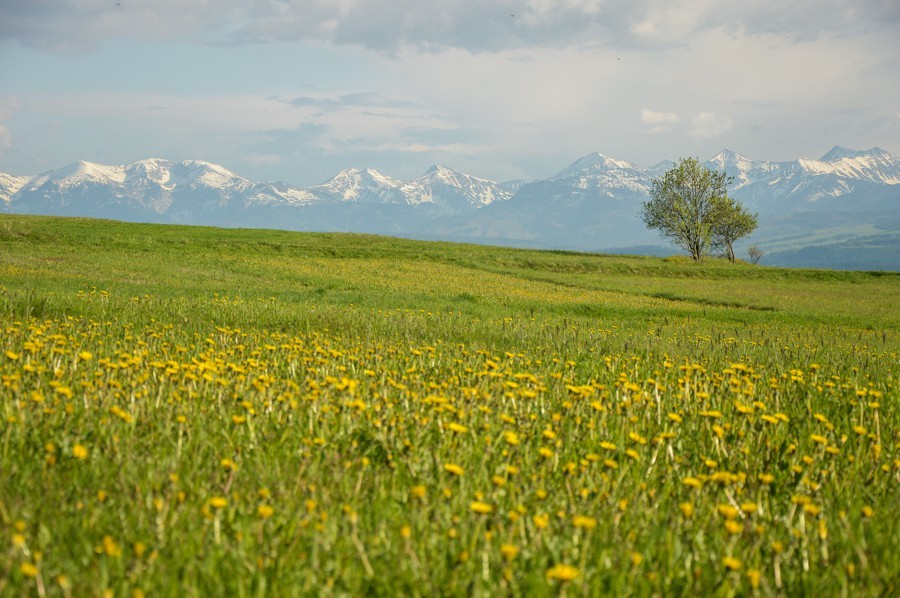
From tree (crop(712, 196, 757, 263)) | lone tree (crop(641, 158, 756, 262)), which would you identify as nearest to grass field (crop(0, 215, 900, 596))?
lone tree (crop(641, 158, 756, 262))

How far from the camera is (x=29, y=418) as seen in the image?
165 inches

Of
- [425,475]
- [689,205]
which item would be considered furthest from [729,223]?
[425,475]

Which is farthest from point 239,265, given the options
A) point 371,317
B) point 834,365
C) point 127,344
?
point 834,365

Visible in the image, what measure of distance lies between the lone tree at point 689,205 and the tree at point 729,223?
132 mm

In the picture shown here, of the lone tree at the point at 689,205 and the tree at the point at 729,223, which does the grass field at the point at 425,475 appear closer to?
the lone tree at the point at 689,205

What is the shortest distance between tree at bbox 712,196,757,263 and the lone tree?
0.13m

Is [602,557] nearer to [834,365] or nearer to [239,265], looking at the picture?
[834,365]

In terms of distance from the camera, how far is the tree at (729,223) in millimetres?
79312

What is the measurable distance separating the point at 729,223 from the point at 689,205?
9328 mm

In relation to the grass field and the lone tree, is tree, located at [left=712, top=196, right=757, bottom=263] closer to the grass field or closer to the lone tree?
the lone tree

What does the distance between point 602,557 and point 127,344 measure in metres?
7.10

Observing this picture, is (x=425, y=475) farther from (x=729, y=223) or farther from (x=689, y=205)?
(x=729, y=223)

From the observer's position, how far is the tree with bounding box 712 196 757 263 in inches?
3123

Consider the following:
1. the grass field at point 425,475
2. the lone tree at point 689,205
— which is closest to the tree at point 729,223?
the lone tree at point 689,205
